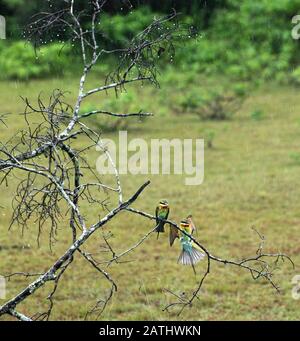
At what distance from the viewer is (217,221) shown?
27.7 ft

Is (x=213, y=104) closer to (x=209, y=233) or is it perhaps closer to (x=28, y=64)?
(x=28, y=64)

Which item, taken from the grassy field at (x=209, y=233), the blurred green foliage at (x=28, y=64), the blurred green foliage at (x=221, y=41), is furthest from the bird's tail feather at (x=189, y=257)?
the blurred green foliage at (x=28, y=64)

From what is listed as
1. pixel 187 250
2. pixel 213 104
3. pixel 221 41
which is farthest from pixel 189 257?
pixel 221 41

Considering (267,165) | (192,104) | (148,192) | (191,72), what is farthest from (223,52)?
(148,192)

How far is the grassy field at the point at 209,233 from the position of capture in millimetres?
6043

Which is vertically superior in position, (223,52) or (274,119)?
(223,52)

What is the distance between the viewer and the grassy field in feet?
19.8

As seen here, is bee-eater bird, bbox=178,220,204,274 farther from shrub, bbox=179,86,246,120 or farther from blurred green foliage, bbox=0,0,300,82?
blurred green foliage, bbox=0,0,300,82

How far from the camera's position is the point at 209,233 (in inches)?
314

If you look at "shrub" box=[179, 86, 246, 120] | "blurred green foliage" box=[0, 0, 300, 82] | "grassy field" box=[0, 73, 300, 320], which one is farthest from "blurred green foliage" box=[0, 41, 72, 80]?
"shrub" box=[179, 86, 246, 120]

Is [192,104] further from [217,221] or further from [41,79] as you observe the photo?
[217,221]

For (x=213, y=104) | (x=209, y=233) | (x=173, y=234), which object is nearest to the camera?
(x=173, y=234)

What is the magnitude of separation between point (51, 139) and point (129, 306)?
368 cm

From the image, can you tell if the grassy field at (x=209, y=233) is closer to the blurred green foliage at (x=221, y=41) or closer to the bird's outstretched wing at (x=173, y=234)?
the bird's outstretched wing at (x=173, y=234)
